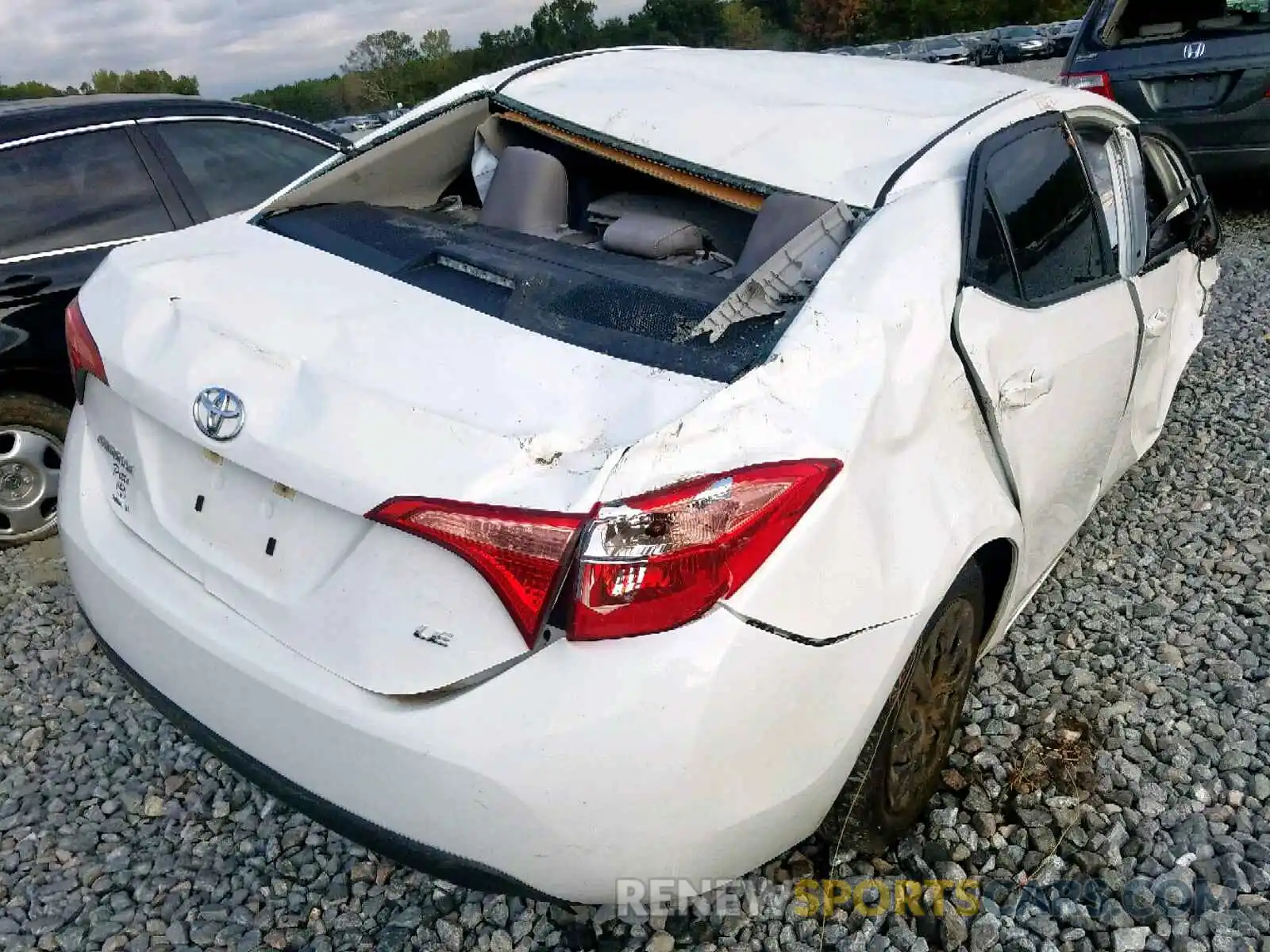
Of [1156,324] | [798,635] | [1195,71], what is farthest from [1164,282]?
[1195,71]

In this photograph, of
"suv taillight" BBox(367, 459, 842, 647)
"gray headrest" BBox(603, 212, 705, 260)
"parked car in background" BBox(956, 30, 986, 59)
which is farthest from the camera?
"parked car in background" BBox(956, 30, 986, 59)

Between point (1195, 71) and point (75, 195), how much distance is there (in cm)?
627

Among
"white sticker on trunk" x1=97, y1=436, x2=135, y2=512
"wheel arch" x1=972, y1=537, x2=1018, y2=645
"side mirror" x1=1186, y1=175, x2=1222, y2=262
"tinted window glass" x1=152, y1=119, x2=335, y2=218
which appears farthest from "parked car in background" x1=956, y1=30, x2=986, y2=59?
"white sticker on trunk" x1=97, y1=436, x2=135, y2=512

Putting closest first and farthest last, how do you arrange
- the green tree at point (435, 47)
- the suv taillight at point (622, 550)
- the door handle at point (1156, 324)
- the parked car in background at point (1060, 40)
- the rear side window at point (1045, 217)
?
the suv taillight at point (622, 550)
the rear side window at point (1045, 217)
the door handle at point (1156, 324)
the parked car in background at point (1060, 40)
the green tree at point (435, 47)

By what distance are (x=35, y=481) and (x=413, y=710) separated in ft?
9.44

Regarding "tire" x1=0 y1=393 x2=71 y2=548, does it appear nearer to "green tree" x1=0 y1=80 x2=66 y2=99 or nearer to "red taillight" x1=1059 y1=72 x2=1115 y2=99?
"green tree" x1=0 y1=80 x2=66 y2=99

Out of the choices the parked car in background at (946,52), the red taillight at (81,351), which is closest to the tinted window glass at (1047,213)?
the red taillight at (81,351)

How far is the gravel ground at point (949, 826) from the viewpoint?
2066mm

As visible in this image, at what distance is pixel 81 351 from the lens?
2148 millimetres

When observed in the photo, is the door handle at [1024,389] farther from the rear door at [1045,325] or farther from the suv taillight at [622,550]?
the suv taillight at [622,550]

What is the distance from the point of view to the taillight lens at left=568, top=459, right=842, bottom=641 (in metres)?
1.50

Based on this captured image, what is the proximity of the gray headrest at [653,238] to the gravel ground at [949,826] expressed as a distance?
1.44m

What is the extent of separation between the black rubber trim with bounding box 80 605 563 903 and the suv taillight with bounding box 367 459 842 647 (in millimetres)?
401

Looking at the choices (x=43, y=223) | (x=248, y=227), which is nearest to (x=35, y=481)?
(x=43, y=223)
